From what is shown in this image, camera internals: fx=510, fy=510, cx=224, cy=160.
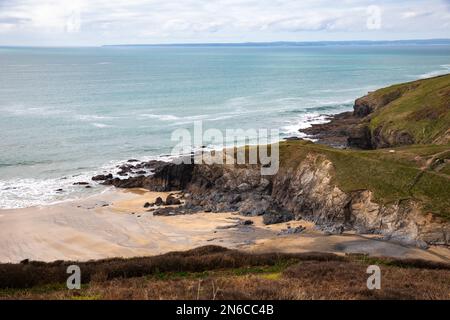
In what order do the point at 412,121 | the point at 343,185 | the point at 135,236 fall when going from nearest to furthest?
the point at 135,236 < the point at 343,185 < the point at 412,121

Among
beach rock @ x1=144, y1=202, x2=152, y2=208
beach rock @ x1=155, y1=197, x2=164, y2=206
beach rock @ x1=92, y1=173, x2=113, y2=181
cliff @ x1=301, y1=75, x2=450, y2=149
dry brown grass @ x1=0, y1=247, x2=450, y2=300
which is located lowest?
beach rock @ x1=144, y1=202, x2=152, y2=208

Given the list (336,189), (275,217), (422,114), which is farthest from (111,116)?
(336,189)

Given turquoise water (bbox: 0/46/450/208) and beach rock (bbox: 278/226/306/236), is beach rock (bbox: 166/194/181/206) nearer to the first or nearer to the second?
turquoise water (bbox: 0/46/450/208)

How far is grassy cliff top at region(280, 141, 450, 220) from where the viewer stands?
45.8 metres

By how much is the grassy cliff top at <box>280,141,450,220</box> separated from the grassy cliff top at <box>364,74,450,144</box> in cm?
1522

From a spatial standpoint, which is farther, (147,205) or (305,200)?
(147,205)

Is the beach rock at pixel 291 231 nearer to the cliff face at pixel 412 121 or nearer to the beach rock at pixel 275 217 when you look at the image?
the beach rock at pixel 275 217

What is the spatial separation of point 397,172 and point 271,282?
2978 centimetres

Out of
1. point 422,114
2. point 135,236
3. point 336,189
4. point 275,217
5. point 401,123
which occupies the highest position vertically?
point 422,114

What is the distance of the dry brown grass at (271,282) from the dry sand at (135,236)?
8648 mm

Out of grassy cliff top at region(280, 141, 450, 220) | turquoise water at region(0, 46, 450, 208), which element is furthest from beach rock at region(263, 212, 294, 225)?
turquoise water at region(0, 46, 450, 208)

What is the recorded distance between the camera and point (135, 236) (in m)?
48.3

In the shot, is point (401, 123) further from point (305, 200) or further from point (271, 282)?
point (271, 282)
